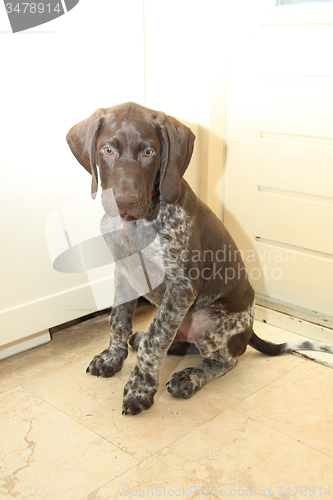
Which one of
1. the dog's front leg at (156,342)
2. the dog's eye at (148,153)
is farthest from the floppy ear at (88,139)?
the dog's front leg at (156,342)

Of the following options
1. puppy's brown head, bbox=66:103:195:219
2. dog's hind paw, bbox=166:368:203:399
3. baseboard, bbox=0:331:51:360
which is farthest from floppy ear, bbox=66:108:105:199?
baseboard, bbox=0:331:51:360

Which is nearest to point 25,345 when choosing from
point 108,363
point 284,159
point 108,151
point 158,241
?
point 108,363

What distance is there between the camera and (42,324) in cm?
269

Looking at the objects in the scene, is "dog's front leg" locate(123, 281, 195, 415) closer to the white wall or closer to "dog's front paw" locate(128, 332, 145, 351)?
"dog's front paw" locate(128, 332, 145, 351)

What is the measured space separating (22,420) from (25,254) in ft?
2.64

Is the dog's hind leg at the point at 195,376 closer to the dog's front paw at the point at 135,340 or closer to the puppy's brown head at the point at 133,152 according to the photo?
the dog's front paw at the point at 135,340

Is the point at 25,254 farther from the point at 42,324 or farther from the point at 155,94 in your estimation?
the point at 155,94

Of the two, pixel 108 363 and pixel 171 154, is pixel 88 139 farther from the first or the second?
pixel 108 363

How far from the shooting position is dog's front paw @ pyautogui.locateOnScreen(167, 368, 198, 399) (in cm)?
239

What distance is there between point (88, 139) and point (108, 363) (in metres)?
1.15

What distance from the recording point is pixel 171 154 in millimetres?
2088

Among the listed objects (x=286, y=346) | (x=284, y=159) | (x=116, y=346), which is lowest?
(x=286, y=346)

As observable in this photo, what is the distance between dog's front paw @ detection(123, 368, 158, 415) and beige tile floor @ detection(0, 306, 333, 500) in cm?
4

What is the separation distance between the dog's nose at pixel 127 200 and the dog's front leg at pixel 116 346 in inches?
31.2
